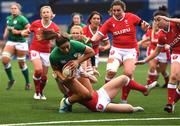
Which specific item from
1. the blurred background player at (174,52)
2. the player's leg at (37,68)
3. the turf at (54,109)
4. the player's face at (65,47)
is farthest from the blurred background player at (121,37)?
the player's face at (65,47)

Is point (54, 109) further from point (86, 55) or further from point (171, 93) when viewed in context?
point (171, 93)

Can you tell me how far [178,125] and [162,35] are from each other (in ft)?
9.23

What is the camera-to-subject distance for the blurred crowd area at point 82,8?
3378 cm

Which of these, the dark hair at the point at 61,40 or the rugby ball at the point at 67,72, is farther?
the rugby ball at the point at 67,72

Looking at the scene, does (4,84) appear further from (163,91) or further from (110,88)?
(110,88)

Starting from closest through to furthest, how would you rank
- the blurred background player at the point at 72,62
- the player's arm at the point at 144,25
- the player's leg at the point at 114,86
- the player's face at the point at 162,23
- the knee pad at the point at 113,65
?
the blurred background player at the point at 72,62, the player's leg at the point at 114,86, the player's face at the point at 162,23, the player's arm at the point at 144,25, the knee pad at the point at 113,65

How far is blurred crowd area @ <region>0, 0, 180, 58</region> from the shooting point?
111 ft

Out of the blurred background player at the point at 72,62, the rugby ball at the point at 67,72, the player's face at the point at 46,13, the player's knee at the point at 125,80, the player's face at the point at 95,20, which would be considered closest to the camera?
the rugby ball at the point at 67,72

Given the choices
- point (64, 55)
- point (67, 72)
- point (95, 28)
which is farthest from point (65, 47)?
point (95, 28)

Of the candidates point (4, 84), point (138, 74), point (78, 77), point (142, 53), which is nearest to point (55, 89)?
point (4, 84)

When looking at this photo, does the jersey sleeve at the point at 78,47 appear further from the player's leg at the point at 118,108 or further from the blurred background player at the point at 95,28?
the blurred background player at the point at 95,28

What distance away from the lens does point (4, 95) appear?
15.4 meters

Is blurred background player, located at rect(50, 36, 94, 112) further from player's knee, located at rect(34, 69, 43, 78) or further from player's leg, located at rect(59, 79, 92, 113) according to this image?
player's knee, located at rect(34, 69, 43, 78)

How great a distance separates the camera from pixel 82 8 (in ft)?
115
